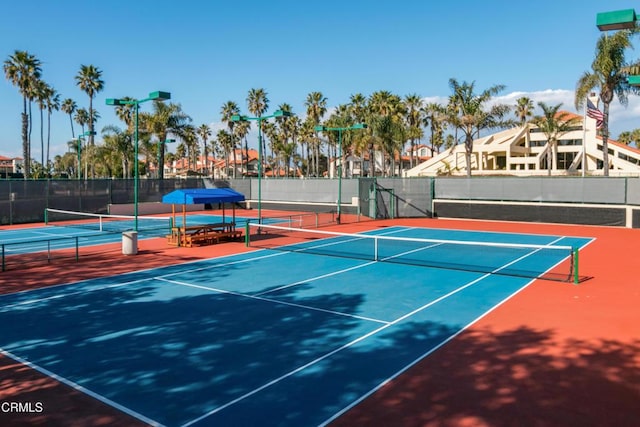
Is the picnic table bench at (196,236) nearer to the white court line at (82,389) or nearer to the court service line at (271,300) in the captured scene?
the court service line at (271,300)

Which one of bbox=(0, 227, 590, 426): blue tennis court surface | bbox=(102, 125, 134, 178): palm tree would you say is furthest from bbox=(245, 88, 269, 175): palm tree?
bbox=(0, 227, 590, 426): blue tennis court surface

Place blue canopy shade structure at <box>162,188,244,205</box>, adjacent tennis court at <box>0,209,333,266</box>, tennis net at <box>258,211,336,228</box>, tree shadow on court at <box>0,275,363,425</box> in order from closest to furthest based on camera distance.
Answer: tree shadow on court at <box>0,275,363,425</box>
adjacent tennis court at <box>0,209,333,266</box>
blue canopy shade structure at <box>162,188,244,205</box>
tennis net at <box>258,211,336,228</box>

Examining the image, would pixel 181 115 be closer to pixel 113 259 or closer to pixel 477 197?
pixel 477 197

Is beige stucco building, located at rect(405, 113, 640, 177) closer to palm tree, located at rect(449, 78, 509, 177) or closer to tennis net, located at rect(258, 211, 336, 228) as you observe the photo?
palm tree, located at rect(449, 78, 509, 177)

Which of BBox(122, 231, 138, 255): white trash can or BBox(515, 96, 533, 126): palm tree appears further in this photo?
BBox(515, 96, 533, 126): palm tree

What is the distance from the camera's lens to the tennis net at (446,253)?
15.9 metres

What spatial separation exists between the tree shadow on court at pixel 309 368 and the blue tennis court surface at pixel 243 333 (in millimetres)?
36

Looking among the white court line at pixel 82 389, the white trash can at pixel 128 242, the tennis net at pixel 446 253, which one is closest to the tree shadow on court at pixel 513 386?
the white court line at pixel 82 389

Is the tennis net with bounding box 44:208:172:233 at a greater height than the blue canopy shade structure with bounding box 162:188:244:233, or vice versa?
the blue canopy shade structure with bounding box 162:188:244:233

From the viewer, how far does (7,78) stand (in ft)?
182

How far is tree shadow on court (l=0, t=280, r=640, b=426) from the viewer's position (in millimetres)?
6500

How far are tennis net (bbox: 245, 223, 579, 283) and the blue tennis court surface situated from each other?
3.19 feet

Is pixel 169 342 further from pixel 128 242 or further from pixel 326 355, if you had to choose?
pixel 128 242

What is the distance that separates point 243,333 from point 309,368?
7.40ft
